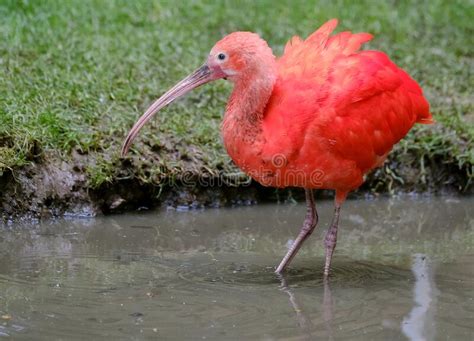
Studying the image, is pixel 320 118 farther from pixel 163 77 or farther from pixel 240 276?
pixel 163 77

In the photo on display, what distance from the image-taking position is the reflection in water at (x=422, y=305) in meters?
5.18

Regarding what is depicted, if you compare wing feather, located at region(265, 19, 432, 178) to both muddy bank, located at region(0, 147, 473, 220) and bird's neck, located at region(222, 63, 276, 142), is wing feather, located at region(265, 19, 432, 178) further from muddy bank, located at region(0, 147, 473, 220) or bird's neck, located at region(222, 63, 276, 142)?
muddy bank, located at region(0, 147, 473, 220)

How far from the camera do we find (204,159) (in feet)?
25.7

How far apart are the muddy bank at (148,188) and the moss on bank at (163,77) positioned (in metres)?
0.02

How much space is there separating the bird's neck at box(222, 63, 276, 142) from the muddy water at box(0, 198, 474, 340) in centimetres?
98

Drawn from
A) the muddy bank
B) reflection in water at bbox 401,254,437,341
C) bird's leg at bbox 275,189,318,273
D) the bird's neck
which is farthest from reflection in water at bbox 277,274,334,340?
the muddy bank

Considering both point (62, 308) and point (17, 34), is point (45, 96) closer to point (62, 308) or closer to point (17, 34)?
point (17, 34)

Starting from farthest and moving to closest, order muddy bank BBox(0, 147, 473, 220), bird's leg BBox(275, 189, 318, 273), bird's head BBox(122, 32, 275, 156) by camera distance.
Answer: muddy bank BBox(0, 147, 473, 220) < bird's leg BBox(275, 189, 318, 273) < bird's head BBox(122, 32, 275, 156)

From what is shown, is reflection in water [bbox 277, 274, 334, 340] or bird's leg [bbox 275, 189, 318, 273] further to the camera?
bird's leg [bbox 275, 189, 318, 273]

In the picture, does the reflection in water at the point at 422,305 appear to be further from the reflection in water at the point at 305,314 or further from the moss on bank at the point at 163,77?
the moss on bank at the point at 163,77

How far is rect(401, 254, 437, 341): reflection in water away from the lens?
5180 mm

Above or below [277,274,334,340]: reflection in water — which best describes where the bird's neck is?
above

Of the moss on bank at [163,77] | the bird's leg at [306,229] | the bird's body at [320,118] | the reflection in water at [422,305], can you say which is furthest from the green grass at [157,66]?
the reflection in water at [422,305]

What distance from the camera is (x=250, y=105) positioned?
235 inches
